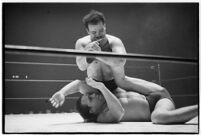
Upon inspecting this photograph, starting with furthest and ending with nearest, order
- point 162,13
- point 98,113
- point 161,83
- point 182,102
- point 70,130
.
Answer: point 161,83 → point 182,102 → point 162,13 → point 98,113 → point 70,130

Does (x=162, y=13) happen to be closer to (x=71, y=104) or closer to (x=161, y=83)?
(x=161, y=83)

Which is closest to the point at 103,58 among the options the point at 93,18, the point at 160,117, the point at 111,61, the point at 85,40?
the point at 111,61

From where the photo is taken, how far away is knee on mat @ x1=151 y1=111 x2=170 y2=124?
5.22ft

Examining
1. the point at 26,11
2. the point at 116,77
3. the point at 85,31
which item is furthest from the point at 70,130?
the point at 26,11

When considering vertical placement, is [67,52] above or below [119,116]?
above

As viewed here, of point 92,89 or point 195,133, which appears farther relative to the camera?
point 92,89

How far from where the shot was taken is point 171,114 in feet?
5.24

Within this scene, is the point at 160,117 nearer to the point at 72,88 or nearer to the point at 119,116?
the point at 119,116

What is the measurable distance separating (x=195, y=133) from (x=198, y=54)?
1.75 ft

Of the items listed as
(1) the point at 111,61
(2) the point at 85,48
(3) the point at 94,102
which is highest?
(2) the point at 85,48

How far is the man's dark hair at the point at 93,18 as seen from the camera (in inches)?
70.5

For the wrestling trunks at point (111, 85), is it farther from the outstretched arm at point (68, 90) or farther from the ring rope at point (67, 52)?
the ring rope at point (67, 52)

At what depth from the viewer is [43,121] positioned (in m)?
1.72

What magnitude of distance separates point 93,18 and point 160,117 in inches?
32.7
